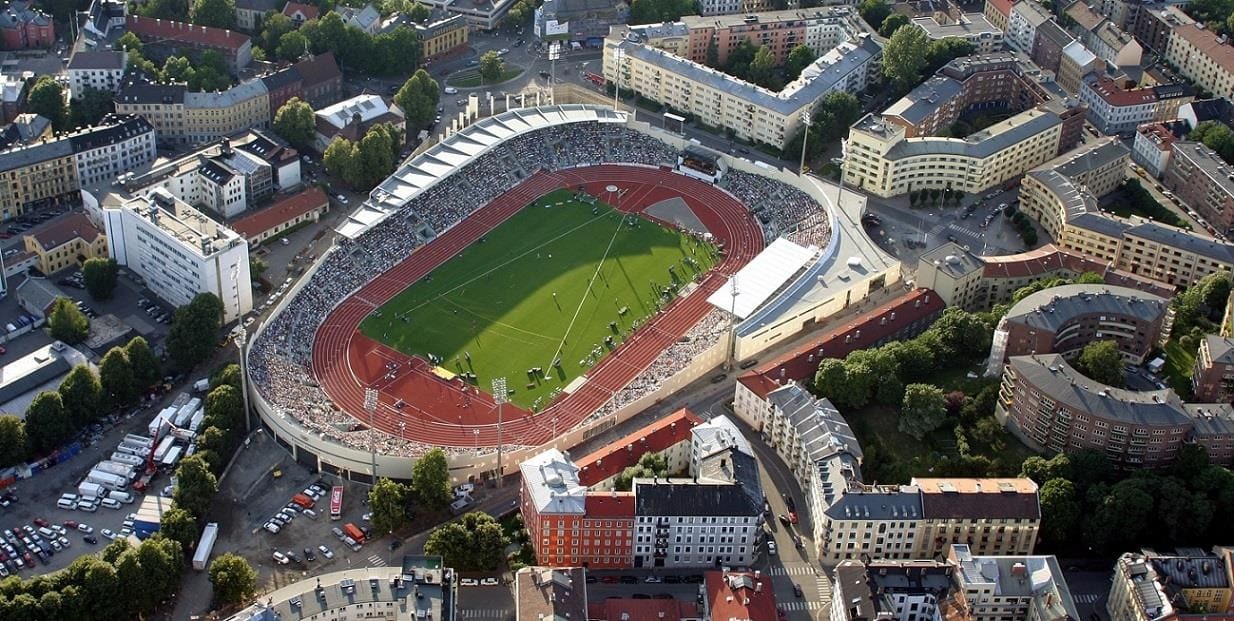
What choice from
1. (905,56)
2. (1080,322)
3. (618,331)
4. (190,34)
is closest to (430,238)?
(618,331)

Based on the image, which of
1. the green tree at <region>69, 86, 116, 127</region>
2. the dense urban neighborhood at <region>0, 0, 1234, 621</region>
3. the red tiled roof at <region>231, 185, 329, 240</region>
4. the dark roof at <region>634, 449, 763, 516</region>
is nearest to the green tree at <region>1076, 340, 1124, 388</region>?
the dense urban neighborhood at <region>0, 0, 1234, 621</region>

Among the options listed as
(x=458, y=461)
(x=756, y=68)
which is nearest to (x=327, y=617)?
(x=458, y=461)

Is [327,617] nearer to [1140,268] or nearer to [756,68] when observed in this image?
[1140,268]

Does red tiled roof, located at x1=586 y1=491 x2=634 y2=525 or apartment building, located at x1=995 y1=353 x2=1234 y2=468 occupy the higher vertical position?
apartment building, located at x1=995 y1=353 x2=1234 y2=468

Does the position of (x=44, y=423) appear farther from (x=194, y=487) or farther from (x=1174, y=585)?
(x=1174, y=585)

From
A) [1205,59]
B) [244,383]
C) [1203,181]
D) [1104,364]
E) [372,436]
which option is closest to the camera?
[372,436]

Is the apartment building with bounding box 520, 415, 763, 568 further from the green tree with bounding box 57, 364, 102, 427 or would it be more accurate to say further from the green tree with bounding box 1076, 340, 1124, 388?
the green tree with bounding box 57, 364, 102, 427

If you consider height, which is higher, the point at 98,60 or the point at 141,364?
the point at 98,60
